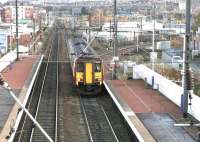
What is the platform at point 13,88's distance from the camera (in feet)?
67.8

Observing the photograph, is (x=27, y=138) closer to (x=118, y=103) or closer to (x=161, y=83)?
(x=118, y=103)

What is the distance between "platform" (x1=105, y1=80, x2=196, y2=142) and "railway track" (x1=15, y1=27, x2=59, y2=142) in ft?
10.2

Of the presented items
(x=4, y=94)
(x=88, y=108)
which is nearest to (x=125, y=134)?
(x=88, y=108)

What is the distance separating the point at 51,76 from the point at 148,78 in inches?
408

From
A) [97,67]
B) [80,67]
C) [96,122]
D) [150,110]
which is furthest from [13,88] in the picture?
[150,110]

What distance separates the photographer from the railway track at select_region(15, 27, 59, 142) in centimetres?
2100

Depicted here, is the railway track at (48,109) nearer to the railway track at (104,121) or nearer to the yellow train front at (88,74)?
the railway track at (104,121)

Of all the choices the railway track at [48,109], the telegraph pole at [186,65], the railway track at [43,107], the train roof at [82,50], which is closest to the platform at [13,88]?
the railway track at [43,107]

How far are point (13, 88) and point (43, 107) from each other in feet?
12.6

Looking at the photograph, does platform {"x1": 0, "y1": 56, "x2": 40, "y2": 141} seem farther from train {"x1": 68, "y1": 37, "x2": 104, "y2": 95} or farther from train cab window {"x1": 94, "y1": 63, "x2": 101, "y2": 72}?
train cab window {"x1": 94, "y1": 63, "x2": 101, "y2": 72}

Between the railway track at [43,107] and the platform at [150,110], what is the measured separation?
3.11 metres

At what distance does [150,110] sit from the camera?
24172mm

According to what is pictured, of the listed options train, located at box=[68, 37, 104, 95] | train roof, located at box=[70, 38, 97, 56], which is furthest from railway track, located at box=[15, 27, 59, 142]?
train roof, located at box=[70, 38, 97, 56]

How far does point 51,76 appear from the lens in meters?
40.9
